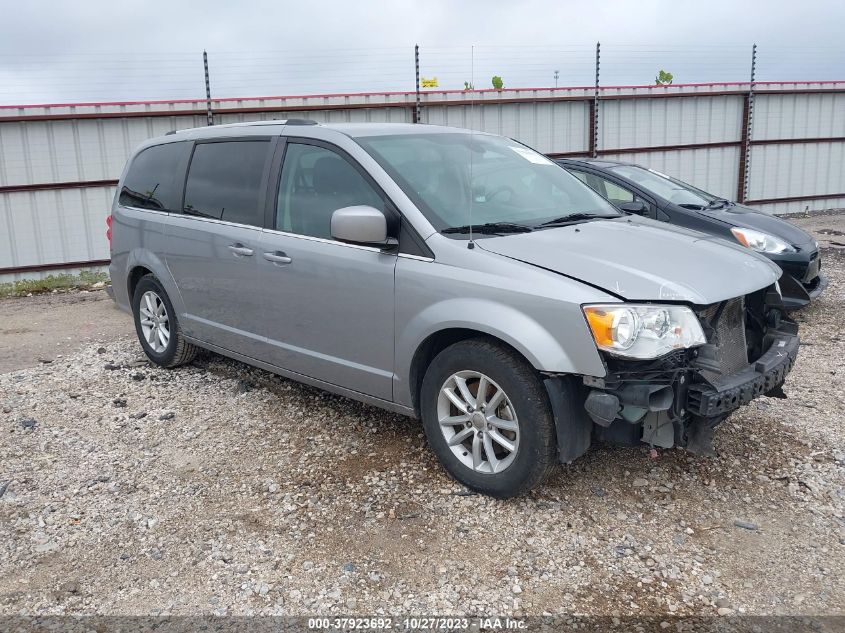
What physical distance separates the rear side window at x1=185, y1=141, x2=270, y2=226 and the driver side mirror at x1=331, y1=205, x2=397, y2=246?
3.38 ft

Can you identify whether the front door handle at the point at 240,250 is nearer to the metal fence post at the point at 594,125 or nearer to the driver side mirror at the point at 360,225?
the driver side mirror at the point at 360,225

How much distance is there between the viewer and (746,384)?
10.9ft

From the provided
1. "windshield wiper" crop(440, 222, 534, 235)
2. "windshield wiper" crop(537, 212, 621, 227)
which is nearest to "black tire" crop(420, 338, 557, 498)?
"windshield wiper" crop(440, 222, 534, 235)

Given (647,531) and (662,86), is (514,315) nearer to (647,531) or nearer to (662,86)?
(647,531)

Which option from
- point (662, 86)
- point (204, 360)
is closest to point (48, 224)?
point (204, 360)

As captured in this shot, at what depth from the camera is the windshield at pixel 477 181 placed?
392cm

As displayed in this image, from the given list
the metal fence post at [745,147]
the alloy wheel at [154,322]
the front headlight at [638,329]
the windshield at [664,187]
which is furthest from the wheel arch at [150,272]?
the metal fence post at [745,147]

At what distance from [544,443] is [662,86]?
45.4 ft

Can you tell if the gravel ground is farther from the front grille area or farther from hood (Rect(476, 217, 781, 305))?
hood (Rect(476, 217, 781, 305))

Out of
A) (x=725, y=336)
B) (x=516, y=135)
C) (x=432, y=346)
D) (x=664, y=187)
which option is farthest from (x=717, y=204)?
(x=516, y=135)

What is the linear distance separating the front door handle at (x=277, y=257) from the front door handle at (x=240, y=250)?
18 cm

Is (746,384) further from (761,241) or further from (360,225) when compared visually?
(761,241)

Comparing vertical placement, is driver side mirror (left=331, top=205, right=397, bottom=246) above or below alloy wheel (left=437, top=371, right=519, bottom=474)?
above

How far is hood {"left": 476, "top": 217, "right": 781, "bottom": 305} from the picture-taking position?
128 inches
